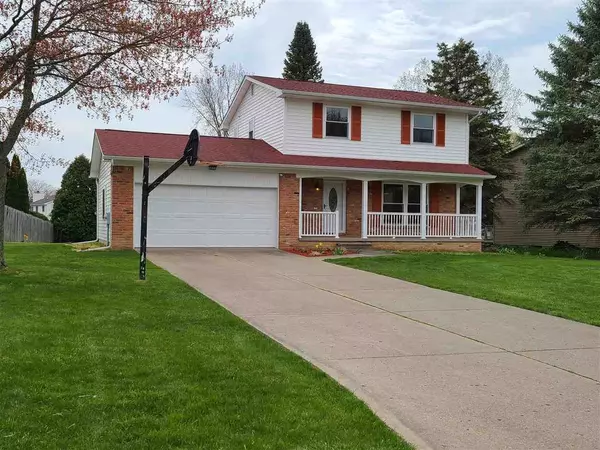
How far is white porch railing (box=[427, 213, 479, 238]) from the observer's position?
21844 millimetres

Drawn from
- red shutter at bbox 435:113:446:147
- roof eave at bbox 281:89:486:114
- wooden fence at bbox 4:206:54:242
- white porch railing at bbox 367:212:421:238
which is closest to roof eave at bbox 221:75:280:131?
roof eave at bbox 281:89:486:114

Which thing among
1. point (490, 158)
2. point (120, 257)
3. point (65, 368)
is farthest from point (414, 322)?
Answer: point (490, 158)

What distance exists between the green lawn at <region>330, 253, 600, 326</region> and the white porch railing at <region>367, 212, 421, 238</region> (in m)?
2.97

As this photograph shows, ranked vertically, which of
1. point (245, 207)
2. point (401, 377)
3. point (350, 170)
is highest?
point (350, 170)

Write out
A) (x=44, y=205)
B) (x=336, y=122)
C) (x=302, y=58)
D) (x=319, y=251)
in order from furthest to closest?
1. (x=44, y=205)
2. (x=302, y=58)
3. (x=336, y=122)
4. (x=319, y=251)

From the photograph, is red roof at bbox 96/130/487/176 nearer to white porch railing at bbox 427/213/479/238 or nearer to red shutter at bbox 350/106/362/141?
red shutter at bbox 350/106/362/141

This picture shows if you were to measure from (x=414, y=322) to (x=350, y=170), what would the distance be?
41.0 ft

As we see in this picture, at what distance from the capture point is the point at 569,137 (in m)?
25.1

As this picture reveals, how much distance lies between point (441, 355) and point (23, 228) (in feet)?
84.2

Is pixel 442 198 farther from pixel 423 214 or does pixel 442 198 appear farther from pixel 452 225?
pixel 423 214

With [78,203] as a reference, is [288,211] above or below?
below

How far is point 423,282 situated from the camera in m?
11.9

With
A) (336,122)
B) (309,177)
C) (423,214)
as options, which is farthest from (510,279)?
(336,122)

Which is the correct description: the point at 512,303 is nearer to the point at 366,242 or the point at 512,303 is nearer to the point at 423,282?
the point at 423,282
